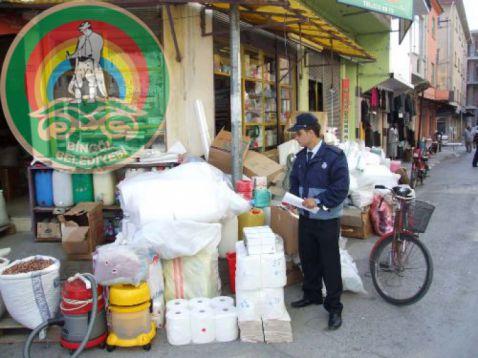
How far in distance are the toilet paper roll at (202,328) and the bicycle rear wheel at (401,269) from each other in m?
1.91

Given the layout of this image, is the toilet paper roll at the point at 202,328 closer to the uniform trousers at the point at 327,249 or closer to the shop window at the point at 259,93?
the uniform trousers at the point at 327,249

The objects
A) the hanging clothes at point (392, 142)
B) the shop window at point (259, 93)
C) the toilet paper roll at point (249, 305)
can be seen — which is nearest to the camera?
the toilet paper roll at point (249, 305)

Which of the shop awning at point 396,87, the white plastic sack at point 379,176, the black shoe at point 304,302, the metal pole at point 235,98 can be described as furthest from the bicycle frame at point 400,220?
the shop awning at point 396,87

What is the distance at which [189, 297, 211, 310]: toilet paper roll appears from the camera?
4.30m

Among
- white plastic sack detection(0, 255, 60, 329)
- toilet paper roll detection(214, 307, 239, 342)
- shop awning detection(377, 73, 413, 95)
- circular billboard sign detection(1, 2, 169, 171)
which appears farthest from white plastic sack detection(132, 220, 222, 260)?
shop awning detection(377, 73, 413, 95)

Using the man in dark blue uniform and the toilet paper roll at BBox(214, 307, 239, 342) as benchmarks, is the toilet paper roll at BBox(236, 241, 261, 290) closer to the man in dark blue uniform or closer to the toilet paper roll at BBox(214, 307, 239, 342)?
the toilet paper roll at BBox(214, 307, 239, 342)

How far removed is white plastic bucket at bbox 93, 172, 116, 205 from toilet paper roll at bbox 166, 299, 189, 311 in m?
2.79

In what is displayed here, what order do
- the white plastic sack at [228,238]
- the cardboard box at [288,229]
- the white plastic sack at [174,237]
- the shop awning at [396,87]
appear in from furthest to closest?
the shop awning at [396,87] < the white plastic sack at [228,238] < the cardboard box at [288,229] < the white plastic sack at [174,237]

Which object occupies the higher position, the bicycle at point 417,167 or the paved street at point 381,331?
the bicycle at point 417,167

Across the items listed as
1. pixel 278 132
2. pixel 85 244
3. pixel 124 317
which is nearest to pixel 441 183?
pixel 278 132

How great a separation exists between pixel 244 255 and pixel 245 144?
3.06 meters

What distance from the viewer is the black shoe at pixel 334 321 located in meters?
4.27

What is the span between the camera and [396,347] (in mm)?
3967

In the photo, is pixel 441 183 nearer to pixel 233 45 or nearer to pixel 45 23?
pixel 233 45
